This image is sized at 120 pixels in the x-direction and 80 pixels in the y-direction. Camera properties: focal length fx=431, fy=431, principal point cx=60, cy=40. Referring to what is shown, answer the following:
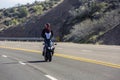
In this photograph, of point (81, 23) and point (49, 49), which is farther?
point (81, 23)

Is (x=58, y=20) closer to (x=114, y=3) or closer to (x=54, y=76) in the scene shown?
(x=114, y=3)

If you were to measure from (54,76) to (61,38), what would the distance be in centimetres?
5861

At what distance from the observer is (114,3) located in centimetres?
7000

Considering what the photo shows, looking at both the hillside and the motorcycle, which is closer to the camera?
the motorcycle

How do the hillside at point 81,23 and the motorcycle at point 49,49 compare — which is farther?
the hillside at point 81,23

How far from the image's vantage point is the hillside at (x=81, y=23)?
6017 cm

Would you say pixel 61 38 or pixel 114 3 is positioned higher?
pixel 114 3

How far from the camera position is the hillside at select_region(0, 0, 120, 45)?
6017 centimetres

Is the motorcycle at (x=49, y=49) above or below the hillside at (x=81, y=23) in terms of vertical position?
below

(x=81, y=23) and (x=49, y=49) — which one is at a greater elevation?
(x=81, y=23)

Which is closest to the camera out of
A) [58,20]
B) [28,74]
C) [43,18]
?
[28,74]

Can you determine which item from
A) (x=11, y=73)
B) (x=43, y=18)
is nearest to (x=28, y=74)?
(x=11, y=73)

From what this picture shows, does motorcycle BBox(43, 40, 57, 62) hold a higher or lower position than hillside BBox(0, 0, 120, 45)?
lower

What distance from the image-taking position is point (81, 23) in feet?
227
